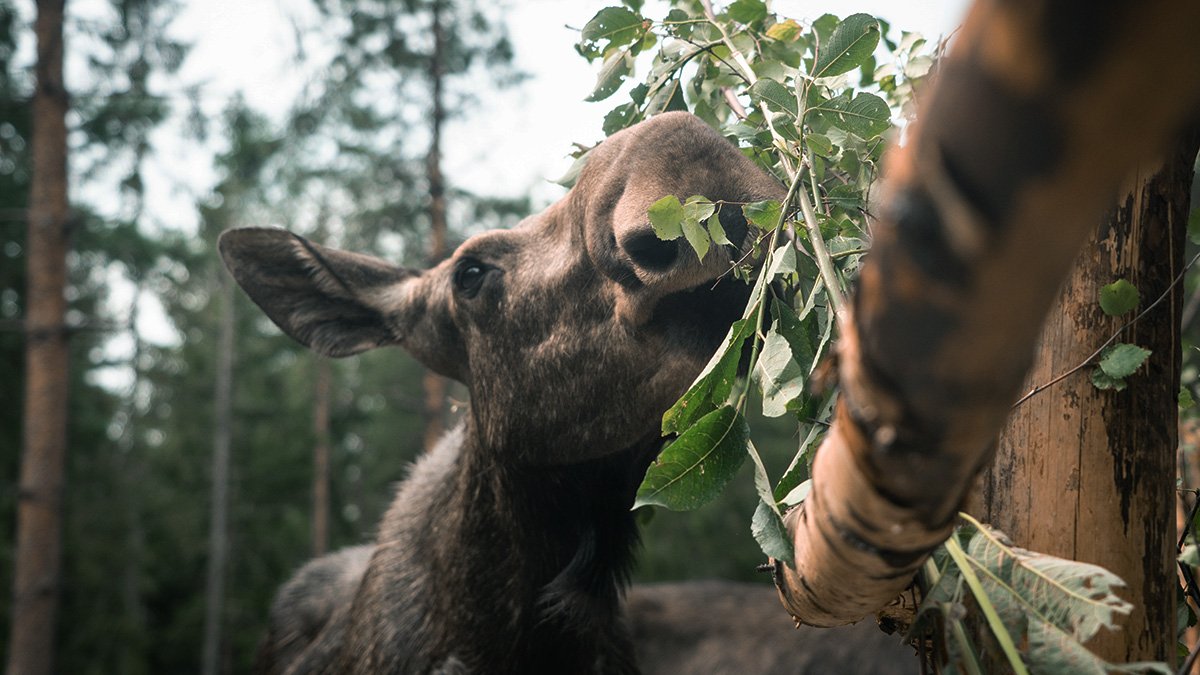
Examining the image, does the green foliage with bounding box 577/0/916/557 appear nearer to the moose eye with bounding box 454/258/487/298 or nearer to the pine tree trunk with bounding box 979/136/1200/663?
the pine tree trunk with bounding box 979/136/1200/663

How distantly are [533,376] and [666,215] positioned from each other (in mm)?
1103

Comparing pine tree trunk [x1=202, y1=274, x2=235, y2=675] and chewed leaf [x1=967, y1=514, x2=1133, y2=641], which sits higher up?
chewed leaf [x1=967, y1=514, x2=1133, y2=641]

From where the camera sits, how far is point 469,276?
10.2 feet

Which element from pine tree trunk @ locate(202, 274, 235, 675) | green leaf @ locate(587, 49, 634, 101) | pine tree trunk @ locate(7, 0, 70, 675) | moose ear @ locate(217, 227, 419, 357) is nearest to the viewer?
green leaf @ locate(587, 49, 634, 101)

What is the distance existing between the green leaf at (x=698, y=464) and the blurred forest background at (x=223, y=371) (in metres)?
2.26

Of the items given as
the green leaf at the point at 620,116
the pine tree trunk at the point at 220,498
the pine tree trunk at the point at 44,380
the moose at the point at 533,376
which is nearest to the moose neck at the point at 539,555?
the moose at the point at 533,376

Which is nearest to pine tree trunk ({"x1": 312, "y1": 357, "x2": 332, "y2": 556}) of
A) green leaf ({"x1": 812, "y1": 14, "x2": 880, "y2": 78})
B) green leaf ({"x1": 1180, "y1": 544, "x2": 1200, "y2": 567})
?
green leaf ({"x1": 1180, "y1": 544, "x2": 1200, "y2": 567})

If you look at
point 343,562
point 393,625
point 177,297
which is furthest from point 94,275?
point 393,625

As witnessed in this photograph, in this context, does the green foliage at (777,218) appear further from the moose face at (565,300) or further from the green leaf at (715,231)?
the moose face at (565,300)

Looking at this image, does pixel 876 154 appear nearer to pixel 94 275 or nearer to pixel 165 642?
pixel 94 275

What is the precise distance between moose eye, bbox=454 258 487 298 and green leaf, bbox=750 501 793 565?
1828mm

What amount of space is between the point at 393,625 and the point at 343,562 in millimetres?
2213

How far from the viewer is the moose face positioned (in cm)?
213

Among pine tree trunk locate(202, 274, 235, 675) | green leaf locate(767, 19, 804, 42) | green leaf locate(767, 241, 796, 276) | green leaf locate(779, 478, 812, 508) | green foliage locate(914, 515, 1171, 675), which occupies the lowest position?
pine tree trunk locate(202, 274, 235, 675)
